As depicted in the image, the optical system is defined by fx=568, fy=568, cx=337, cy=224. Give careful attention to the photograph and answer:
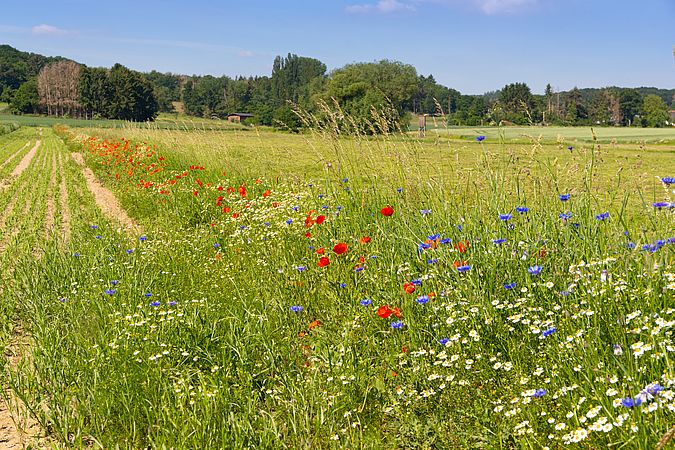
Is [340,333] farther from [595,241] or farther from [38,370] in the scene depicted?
[38,370]

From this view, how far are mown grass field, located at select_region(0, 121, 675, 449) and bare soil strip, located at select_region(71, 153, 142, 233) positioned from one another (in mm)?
3747

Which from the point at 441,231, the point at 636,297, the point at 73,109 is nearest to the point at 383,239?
the point at 441,231

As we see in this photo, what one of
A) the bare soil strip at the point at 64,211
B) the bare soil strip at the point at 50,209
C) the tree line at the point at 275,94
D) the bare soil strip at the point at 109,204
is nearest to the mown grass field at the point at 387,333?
the bare soil strip at the point at 64,211

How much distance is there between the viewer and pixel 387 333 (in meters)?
3.41

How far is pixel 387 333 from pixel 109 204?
10.1m

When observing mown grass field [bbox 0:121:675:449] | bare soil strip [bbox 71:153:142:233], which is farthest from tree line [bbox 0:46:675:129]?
mown grass field [bbox 0:121:675:449]

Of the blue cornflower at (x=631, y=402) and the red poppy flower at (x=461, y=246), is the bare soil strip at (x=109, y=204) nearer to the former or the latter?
Answer: the red poppy flower at (x=461, y=246)

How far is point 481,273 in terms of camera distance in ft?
11.1

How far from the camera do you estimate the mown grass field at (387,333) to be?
8.25 feet

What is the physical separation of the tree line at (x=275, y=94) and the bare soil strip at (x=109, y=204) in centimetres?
2723

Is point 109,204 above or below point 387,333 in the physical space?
below

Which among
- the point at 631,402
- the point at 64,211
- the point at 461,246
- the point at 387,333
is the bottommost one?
the point at 64,211

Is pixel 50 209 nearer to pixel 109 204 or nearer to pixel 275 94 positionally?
pixel 109 204

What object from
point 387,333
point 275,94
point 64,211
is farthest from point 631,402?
point 275,94
